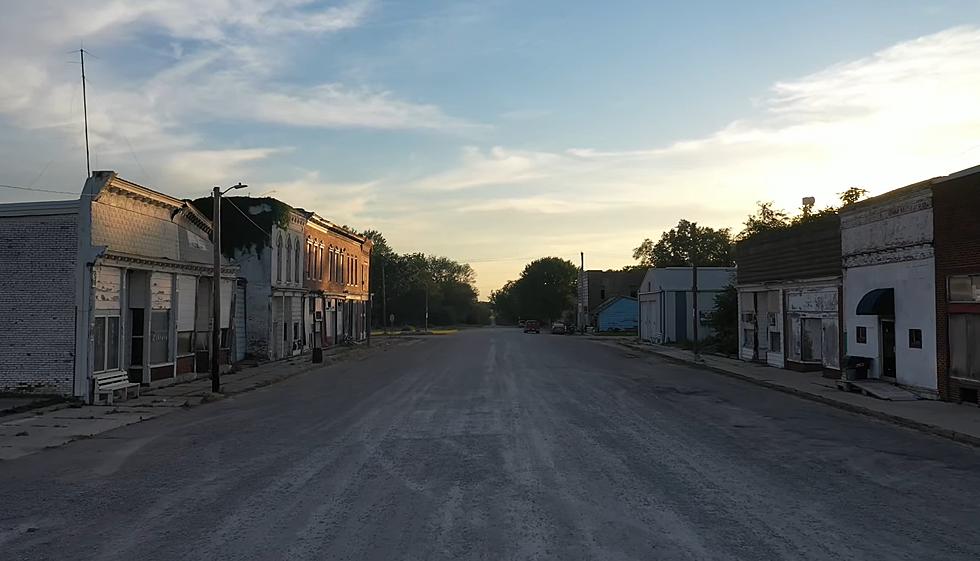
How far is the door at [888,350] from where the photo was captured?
77.4 ft

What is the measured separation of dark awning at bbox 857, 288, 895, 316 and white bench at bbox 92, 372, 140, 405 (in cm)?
2128

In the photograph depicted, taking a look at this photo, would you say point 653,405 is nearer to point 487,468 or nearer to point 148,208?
point 487,468

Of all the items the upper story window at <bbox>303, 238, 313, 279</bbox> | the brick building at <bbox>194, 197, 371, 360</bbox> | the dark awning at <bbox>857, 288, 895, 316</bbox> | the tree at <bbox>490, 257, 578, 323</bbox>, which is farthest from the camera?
the tree at <bbox>490, 257, 578, 323</bbox>

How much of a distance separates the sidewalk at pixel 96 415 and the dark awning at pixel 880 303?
19.3m

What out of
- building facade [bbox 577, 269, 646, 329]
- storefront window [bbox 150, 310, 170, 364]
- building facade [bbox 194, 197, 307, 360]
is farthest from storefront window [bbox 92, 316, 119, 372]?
building facade [bbox 577, 269, 646, 329]

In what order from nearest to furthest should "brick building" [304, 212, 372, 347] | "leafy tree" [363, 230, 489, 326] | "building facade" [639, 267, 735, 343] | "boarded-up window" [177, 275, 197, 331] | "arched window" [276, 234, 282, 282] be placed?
"boarded-up window" [177, 275, 197, 331], "arched window" [276, 234, 282, 282], "brick building" [304, 212, 372, 347], "building facade" [639, 267, 735, 343], "leafy tree" [363, 230, 489, 326]

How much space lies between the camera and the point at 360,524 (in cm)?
826

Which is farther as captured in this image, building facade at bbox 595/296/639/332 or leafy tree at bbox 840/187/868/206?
building facade at bbox 595/296/639/332

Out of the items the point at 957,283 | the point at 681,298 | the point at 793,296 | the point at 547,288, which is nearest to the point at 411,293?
the point at 547,288

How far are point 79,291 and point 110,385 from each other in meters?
2.63

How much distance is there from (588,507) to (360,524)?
8.56 feet

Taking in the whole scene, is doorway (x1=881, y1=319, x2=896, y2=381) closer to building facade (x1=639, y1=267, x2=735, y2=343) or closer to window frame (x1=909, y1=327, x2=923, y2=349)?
window frame (x1=909, y1=327, x2=923, y2=349)

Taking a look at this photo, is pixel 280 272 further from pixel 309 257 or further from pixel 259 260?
pixel 309 257

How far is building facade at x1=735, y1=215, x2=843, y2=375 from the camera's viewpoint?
28094mm
